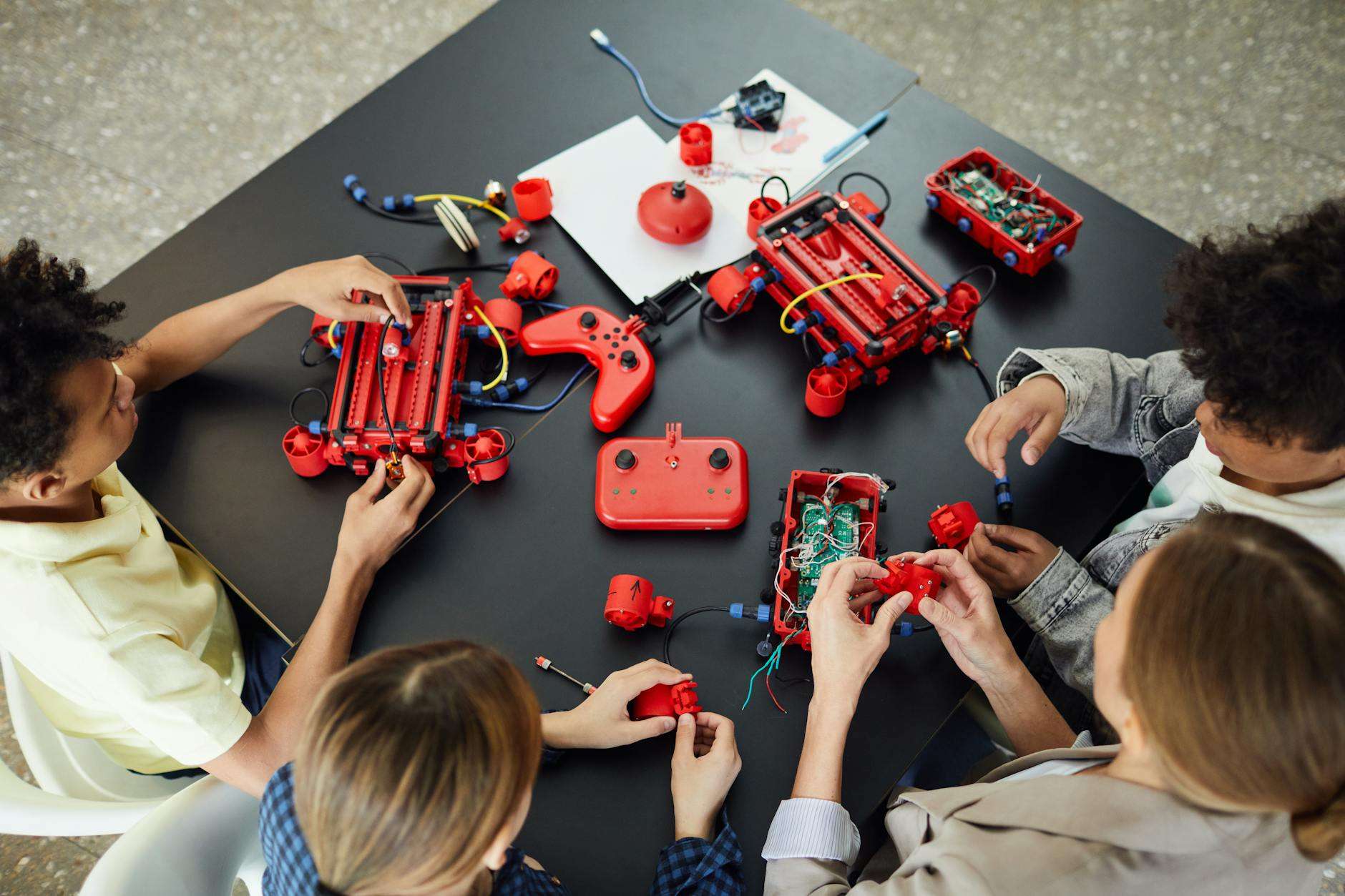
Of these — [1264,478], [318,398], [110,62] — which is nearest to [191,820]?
[318,398]

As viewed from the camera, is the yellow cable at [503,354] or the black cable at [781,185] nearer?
the yellow cable at [503,354]

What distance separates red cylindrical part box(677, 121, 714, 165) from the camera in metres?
→ 1.67

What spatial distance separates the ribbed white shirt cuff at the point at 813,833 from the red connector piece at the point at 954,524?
16.6 inches

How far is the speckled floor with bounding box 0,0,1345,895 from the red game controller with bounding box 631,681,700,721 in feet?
7.72

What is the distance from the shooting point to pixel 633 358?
1.43 m

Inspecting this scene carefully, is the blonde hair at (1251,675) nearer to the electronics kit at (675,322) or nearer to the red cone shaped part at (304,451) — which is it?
the electronics kit at (675,322)

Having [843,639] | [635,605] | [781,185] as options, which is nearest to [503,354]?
[635,605]

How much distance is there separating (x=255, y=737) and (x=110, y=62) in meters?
2.93

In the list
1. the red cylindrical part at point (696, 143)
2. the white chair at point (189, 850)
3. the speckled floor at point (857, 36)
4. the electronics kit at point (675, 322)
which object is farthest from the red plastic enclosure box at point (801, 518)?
the speckled floor at point (857, 36)

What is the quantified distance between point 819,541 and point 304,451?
2.62ft

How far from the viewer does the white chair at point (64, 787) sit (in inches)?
45.7

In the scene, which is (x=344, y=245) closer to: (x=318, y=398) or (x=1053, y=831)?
(x=318, y=398)

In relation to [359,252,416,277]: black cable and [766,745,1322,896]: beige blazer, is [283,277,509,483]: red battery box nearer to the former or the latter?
[359,252,416,277]: black cable

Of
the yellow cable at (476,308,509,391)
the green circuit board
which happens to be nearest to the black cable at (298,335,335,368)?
the yellow cable at (476,308,509,391)
